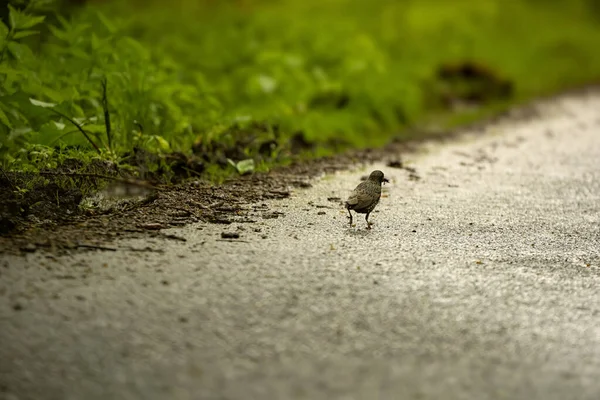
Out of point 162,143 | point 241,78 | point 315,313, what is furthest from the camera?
point 241,78

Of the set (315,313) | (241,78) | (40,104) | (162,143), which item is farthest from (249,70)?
(315,313)

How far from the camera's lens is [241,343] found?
2771 mm

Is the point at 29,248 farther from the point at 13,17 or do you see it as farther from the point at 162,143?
the point at 162,143

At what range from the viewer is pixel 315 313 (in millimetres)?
3041

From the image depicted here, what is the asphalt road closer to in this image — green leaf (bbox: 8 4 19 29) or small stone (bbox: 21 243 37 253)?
small stone (bbox: 21 243 37 253)

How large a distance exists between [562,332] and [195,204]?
2.25 metres

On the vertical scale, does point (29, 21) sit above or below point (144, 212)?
above

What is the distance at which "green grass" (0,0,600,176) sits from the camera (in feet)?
16.5

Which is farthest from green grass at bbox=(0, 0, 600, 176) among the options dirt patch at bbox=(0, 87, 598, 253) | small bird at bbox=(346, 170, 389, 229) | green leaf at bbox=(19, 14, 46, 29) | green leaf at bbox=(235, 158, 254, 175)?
small bird at bbox=(346, 170, 389, 229)

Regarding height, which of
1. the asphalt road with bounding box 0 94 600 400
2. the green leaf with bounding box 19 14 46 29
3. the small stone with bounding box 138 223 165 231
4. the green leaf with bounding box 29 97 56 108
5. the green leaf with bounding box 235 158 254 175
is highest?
the green leaf with bounding box 19 14 46 29

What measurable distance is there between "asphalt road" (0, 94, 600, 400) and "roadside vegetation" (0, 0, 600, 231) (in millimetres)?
1099

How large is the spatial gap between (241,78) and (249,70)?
0.45 feet

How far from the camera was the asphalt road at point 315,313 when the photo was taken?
254 cm

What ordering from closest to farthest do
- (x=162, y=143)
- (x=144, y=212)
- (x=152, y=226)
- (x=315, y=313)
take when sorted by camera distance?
(x=315, y=313)
(x=152, y=226)
(x=144, y=212)
(x=162, y=143)
